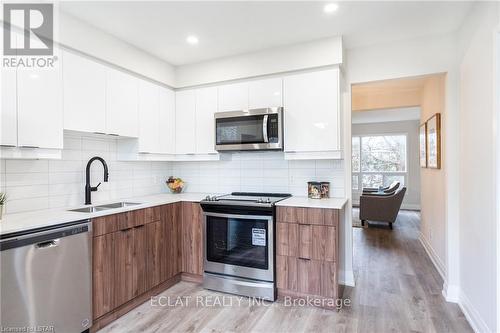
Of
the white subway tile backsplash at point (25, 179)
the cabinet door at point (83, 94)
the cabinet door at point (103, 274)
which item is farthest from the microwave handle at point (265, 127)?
the white subway tile backsplash at point (25, 179)

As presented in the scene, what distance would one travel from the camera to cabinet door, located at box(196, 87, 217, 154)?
3.34 metres

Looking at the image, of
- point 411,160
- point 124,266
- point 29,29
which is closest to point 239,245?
point 124,266

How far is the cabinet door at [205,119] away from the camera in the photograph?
3.34 m

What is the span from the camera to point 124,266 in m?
2.39

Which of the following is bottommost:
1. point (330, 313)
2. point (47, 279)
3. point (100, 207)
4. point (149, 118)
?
point (330, 313)

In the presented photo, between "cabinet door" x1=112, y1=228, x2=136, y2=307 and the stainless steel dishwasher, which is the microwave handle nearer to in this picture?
"cabinet door" x1=112, y1=228, x2=136, y2=307

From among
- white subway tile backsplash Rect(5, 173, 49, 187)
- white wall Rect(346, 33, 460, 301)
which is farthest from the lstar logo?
white wall Rect(346, 33, 460, 301)

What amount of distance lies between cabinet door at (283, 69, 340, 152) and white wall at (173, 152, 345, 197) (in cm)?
38

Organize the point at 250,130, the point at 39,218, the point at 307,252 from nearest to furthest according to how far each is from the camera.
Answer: the point at 39,218
the point at 307,252
the point at 250,130

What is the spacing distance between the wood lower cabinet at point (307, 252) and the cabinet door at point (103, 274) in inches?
56.8

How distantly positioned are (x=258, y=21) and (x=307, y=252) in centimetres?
210

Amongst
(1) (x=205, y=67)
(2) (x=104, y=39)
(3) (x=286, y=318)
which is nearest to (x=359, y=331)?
(3) (x=286, y=318)

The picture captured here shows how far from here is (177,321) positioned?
91.3 inches

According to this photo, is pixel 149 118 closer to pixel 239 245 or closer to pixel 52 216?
pixel 52 216
